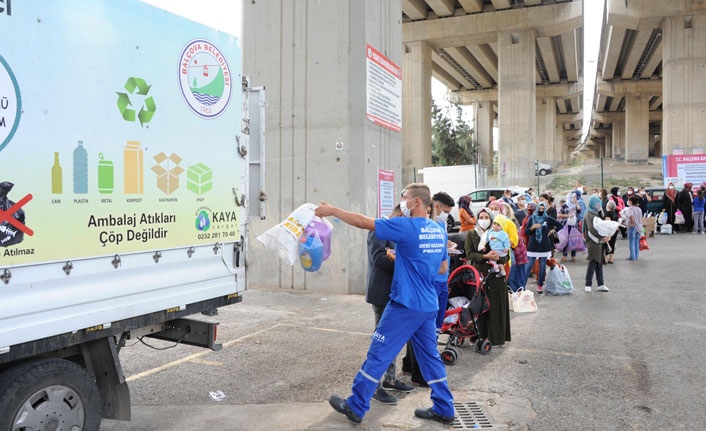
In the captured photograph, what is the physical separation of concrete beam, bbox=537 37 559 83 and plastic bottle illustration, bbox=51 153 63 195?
41.3 m

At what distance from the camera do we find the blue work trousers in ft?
13.7

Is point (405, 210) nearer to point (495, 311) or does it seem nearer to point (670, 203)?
point (495, 311)

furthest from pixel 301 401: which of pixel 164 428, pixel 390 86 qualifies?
pixel 390 86

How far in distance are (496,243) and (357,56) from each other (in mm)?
4727

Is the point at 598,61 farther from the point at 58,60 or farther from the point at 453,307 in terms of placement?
the point at 58,60

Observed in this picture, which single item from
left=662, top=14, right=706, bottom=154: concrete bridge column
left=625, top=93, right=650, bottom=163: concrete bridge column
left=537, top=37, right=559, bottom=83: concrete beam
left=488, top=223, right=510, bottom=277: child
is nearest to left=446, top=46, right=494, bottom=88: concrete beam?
left=537, top=37, right=559, bottom=83: concrete beam

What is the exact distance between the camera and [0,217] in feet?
9.22

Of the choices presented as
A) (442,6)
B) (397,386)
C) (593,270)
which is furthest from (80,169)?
(442,6)

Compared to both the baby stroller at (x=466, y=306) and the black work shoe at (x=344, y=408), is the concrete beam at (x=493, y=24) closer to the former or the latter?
the baby stroller at (x=466, y=306)

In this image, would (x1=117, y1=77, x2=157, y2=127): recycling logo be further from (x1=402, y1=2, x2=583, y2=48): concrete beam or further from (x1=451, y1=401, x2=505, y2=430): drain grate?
(x1=402, y1=2, x2=583, y2=48): concrete beam

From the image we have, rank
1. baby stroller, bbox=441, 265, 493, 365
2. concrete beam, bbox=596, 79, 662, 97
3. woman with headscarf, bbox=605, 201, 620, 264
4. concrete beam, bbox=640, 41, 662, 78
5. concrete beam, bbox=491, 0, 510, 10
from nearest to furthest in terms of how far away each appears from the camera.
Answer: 1. baby stroller, bbox=441, 265, 493, 365
2. woman with headscarf, bbox=605, 201, 620, 264
3. concrete beam, bbox=491, 0, 510, 10
4. concrete beam, bbox=640, 41, 662, 78
5. concrete beam, bbox=596, 79, 662, 97

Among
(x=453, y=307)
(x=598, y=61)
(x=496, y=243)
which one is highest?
(x=598, y=61)

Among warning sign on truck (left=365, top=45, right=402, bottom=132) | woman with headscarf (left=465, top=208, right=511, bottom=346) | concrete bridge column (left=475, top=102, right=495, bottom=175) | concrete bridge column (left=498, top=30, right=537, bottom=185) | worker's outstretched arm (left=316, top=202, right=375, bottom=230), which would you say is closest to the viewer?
worker's outstretched arm (left=316, top=202, right=375, bottom=230)

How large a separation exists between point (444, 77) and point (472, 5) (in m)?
18.9
